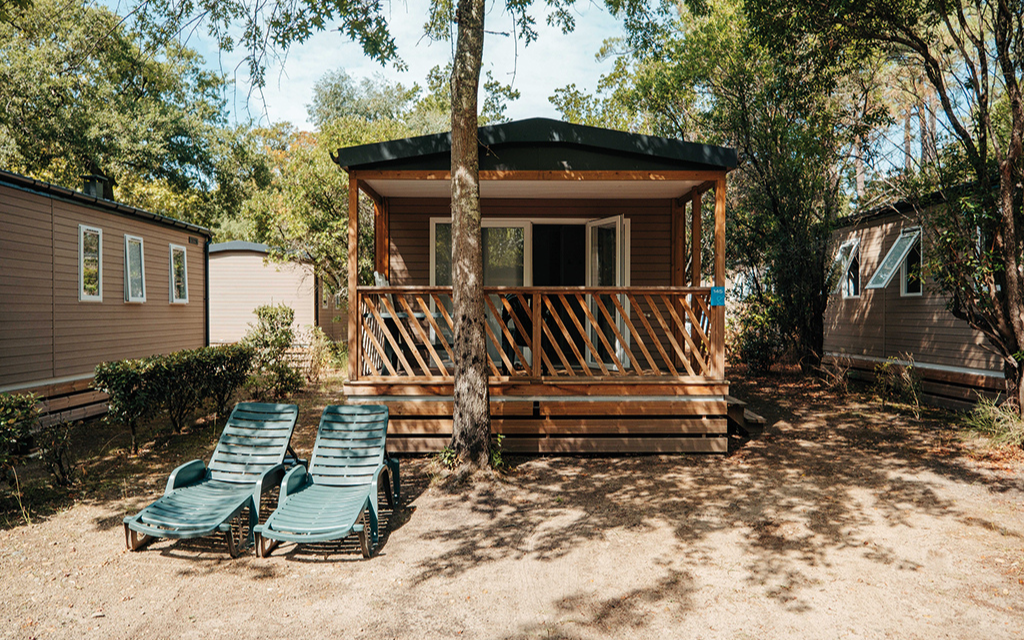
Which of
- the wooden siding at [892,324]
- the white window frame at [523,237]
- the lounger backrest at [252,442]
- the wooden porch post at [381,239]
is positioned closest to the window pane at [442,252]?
the white window frame at [523,237]

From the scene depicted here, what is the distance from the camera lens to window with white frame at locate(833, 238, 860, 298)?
37.9 feet

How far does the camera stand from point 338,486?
4.77 metres

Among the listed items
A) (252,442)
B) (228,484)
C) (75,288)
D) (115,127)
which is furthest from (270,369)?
(115,127)

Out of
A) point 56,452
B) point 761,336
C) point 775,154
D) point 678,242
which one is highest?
point 775,154

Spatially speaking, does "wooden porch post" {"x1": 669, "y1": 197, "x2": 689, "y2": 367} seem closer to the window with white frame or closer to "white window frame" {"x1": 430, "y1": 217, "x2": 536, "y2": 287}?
"white window frame" {"x1": 430, "y1": 217, "x2": 536, "y2": 287}

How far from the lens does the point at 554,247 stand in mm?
8484

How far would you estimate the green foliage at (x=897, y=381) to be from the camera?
8.94m

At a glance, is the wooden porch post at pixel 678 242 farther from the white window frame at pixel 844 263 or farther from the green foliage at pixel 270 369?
the green foliage at pixel 270 369

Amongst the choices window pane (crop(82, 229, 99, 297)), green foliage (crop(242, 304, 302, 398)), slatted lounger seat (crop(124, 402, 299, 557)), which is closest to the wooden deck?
slatted lounger seat (crop(124, 402, 299, 557))

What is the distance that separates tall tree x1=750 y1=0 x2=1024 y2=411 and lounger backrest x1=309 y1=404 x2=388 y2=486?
6.47 metres

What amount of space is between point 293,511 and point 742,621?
2.84 meters

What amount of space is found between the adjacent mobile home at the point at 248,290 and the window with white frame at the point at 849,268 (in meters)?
12.3

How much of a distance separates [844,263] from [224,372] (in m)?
11.1

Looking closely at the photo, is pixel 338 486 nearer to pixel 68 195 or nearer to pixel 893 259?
pixel 68 195
